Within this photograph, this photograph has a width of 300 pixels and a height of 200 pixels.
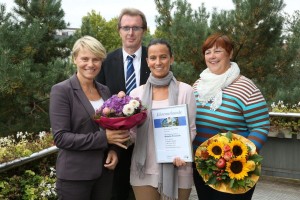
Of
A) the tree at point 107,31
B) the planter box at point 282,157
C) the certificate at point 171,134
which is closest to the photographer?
the certificate at point 171,134

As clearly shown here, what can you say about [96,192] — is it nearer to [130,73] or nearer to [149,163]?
[149,163]

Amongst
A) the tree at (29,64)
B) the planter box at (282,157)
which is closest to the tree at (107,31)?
the tree at (29,64)

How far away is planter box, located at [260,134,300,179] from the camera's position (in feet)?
19.6

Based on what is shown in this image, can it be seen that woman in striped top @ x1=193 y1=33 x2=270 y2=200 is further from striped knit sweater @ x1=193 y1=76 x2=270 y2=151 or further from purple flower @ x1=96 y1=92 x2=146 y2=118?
purple flower @ x1=96 y1=92 x2=146 y2=118

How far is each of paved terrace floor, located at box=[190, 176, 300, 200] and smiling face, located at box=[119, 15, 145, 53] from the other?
2542mm

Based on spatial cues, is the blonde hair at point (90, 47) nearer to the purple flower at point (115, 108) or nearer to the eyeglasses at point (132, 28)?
the purple flower at point (115, 108)

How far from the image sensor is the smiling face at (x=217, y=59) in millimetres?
2824

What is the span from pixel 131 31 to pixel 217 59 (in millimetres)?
805

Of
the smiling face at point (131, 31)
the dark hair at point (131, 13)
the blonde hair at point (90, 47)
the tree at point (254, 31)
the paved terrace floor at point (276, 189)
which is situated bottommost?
the paved terrace floor at point (276, 189)

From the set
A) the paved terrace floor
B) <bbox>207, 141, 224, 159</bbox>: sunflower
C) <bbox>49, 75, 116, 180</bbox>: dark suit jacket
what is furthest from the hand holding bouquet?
the paved terrace floor

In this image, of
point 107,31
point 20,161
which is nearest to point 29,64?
point 20,161

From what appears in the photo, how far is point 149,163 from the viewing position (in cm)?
265

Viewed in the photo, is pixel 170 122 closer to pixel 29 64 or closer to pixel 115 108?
pixel 115 108

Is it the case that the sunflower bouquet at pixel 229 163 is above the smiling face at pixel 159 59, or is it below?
below
